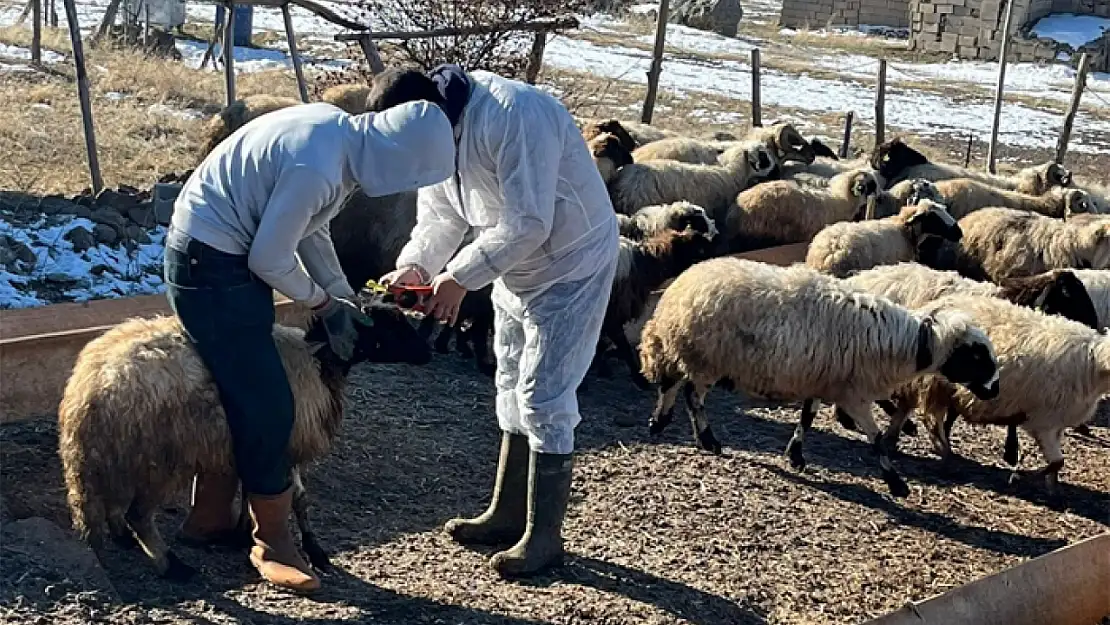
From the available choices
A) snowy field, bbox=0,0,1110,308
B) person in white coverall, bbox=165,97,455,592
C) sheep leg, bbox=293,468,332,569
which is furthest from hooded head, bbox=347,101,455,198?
snowy field, bbox=0,0,1110,308

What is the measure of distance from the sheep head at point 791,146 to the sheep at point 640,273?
166 inches

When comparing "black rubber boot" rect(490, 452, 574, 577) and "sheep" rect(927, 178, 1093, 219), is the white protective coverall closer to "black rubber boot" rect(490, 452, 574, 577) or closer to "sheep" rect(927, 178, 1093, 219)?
"black rubber boot" rect(490, 452, 574, 577)

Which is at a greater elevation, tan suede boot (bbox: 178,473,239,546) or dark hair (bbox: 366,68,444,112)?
dark hair (bbox: 366,68,444,112)

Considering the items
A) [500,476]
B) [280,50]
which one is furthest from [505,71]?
[280,50]

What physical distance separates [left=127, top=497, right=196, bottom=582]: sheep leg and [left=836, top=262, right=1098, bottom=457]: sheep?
12.7ft

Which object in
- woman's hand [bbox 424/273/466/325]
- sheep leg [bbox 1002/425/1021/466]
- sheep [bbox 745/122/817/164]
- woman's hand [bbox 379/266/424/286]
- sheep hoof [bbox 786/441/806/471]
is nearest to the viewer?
woman's hand [bbox 424/273/466/325]

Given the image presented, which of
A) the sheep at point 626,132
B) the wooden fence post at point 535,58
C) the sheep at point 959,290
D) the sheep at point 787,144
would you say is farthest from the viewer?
the wooden fence post at point 535,58

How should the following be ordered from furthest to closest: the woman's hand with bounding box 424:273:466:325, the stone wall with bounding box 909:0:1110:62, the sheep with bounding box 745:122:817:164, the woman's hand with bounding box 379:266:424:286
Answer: the stone wall with bounding box 909:0:1110:62, the sheep with bounding box 745:122:817:164, the woman's hand with bounding box 379:266:424:286, the woman's hand with bounding box 424:273:466:325

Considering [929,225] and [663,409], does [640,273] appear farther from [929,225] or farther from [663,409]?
[929,225]

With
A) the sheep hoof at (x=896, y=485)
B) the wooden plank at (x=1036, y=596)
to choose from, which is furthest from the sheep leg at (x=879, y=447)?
the wooden plank at (x=1036, y=596)

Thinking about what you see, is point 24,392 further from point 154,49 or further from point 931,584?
point 154,49

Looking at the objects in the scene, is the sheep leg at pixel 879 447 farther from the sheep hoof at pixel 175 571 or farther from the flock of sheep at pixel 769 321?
the sheep hoof at pixel 175 571

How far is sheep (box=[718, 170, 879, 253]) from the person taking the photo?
396 inches

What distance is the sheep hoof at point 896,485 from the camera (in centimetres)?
654
